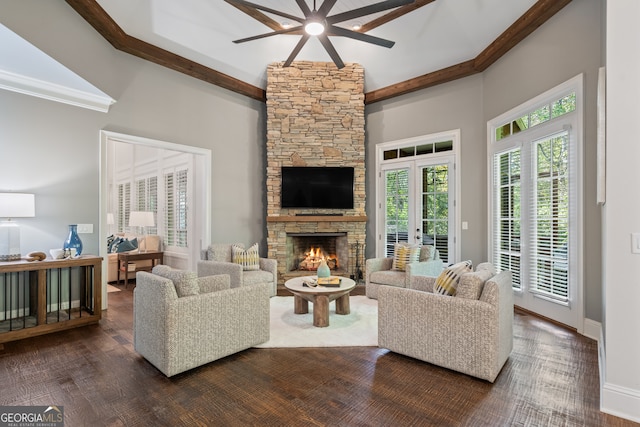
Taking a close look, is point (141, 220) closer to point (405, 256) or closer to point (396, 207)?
point (396, 207)

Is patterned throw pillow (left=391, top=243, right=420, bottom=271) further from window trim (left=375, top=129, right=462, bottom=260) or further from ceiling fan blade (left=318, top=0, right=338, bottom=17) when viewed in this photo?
ceiling fan blade (left=318, top=0, right=338, bottom=17)

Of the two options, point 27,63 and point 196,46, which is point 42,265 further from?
point 196,46

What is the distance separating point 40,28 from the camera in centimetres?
321

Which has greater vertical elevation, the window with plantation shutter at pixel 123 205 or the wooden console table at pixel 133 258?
the window with plantation shutter at pixel 123 205

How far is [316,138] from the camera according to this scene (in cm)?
619

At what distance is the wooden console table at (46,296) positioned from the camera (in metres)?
3.46

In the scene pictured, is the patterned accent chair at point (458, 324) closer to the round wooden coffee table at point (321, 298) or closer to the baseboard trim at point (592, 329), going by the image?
the round wooden coffee table at point (321, 298)

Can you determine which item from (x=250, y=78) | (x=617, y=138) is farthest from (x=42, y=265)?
(x=617, y=138)

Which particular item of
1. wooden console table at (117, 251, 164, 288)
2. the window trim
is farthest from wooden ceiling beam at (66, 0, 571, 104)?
wooden console table at (117, 251, 164, 288)

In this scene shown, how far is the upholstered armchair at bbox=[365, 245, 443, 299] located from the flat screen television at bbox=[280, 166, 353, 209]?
4.77 feet

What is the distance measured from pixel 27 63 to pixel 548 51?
587 cm

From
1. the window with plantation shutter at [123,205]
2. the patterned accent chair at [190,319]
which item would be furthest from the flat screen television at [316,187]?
the window with plantation shutter at [123,205]

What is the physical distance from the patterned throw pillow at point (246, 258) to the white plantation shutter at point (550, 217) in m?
3.88

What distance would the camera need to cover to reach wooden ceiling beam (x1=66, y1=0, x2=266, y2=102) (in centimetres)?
382
